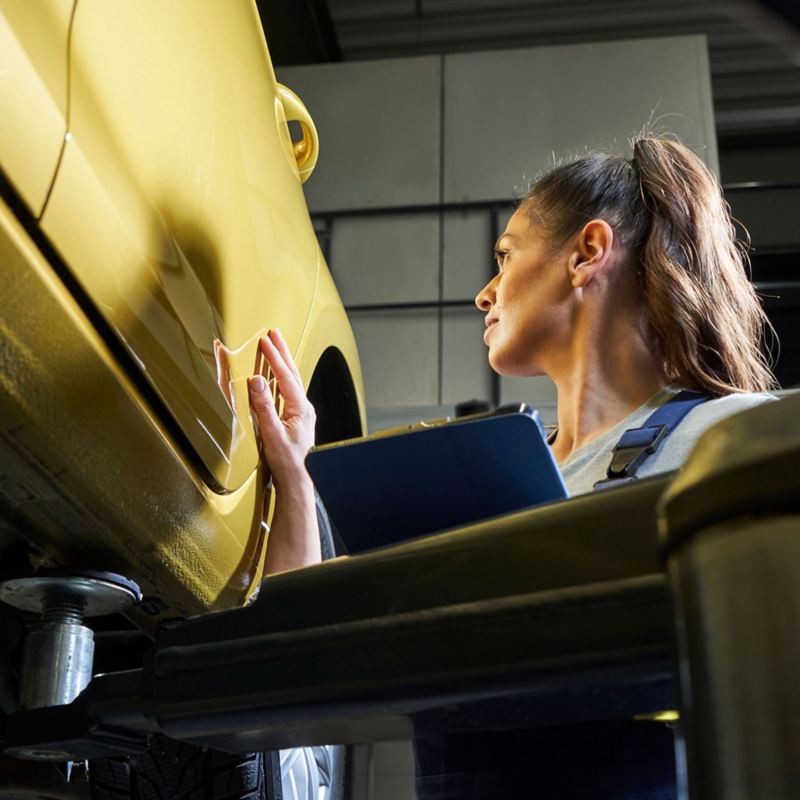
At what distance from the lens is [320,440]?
7.78 ft

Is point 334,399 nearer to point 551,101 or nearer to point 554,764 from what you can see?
point 554,764

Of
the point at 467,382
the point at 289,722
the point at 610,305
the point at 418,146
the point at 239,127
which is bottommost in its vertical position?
the point at 289,722

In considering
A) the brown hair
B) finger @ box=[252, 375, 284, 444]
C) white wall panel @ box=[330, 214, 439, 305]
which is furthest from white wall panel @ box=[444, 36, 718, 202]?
finger @ box=[252, 375, 284, 444]

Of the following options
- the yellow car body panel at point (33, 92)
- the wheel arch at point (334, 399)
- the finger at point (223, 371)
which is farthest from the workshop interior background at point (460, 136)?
the yellow car body panel at point (33, 92)

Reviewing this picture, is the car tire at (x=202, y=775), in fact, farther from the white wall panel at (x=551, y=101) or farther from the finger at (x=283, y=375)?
the white wall panel at (x=551, y=101)

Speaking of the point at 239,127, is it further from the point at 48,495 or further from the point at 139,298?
the point at 48,495

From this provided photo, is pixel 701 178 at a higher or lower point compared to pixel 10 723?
higher

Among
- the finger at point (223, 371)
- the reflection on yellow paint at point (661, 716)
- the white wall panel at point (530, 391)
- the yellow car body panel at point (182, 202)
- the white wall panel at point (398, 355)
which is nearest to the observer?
the reflection on yellow paint at point (661, 716)

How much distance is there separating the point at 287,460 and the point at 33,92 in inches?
29.4

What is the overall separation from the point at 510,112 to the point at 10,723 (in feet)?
20.6

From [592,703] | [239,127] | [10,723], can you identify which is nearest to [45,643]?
[10,723]

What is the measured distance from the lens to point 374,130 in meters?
6.84

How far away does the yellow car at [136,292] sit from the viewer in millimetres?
1120

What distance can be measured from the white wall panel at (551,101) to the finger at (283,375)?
485 cm
